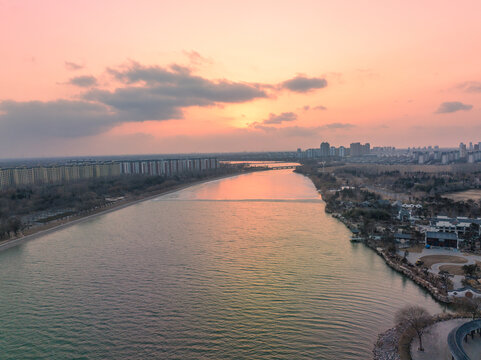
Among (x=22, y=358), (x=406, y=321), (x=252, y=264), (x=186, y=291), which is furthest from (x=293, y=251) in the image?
(x=22, y=358)

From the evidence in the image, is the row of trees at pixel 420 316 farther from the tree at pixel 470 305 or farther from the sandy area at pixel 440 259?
the sandy area at pixel 440 259

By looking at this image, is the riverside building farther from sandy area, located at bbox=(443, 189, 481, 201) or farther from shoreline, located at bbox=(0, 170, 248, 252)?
sandy area, located at bbox=(443, 189, 481, 201)

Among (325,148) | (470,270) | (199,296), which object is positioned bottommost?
(199,296)

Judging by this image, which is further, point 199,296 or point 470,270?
point 470,270

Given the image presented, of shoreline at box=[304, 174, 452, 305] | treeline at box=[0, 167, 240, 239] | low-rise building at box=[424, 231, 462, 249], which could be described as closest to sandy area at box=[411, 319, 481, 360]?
shoreline at box=[304, 174, 452, 305]

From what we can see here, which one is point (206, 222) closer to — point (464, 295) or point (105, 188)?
point (464, 295)

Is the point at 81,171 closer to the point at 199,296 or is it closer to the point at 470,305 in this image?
the point at 199,296

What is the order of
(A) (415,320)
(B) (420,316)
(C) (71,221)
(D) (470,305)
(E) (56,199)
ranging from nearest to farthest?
(A) (415,320), (B) (420,316), (D) (470,305), (C) (71,221), (E) (56,199)

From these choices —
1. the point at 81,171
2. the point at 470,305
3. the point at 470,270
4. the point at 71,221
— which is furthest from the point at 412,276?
the point at 81,171

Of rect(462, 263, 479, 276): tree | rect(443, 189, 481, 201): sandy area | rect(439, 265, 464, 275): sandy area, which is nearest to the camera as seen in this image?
rect(462, 263, 479, 276): tree
